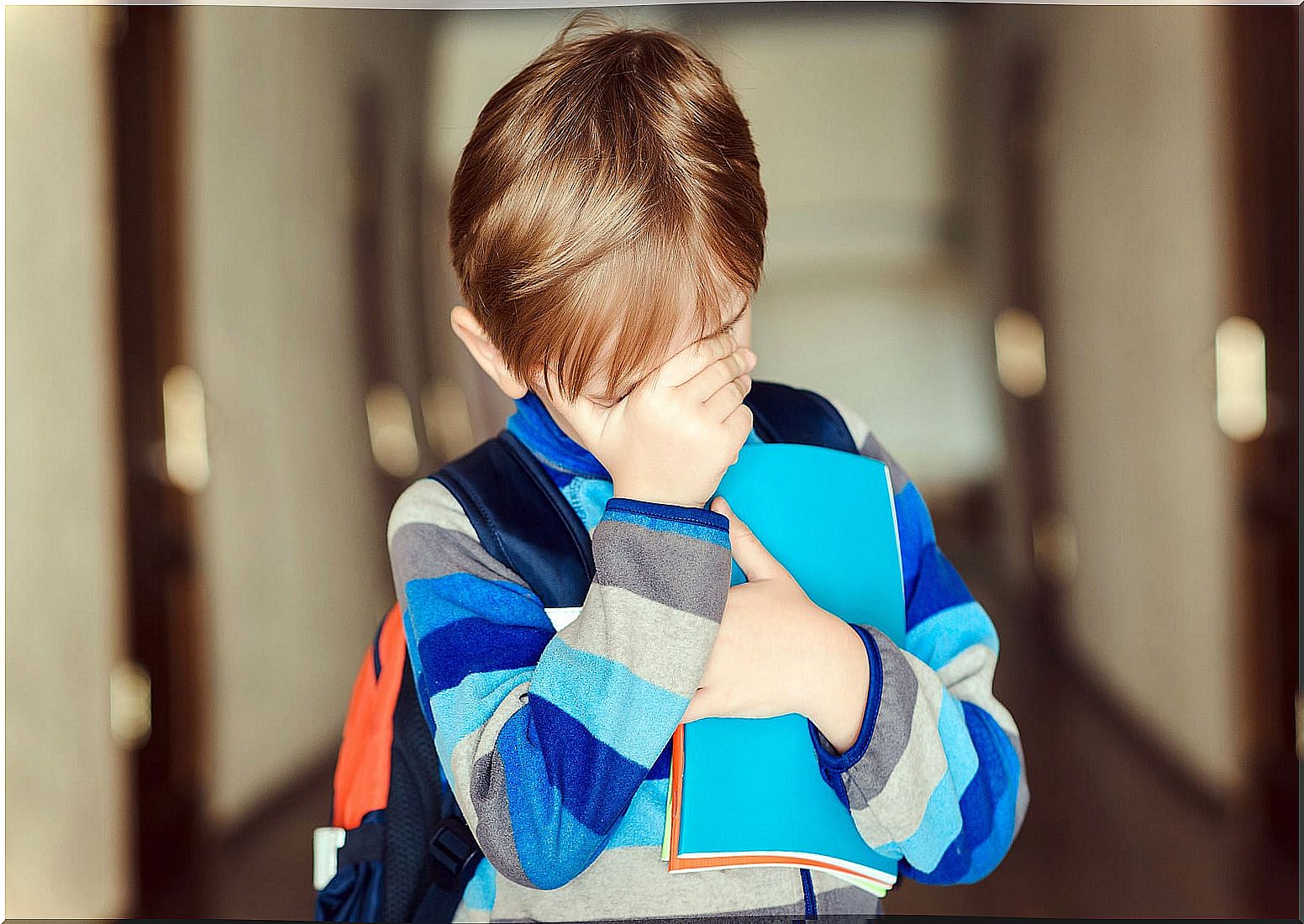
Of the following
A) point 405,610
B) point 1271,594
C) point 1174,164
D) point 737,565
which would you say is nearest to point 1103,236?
point 1174,164

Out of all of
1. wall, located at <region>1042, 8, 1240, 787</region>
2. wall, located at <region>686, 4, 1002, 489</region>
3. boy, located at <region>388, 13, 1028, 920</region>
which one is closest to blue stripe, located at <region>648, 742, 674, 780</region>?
boy, located at <region>388, 13, 1028, 920</region>

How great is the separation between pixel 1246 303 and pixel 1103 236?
135mm

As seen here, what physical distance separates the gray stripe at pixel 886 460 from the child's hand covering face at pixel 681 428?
0.14 metres

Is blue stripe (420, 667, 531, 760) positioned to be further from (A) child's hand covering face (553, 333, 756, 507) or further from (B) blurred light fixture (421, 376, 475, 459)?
(B) blurred light fixture (421, 376, 475, 459)

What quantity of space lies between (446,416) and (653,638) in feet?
2.18

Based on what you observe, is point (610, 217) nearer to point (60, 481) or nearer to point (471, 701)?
point (471, 701)

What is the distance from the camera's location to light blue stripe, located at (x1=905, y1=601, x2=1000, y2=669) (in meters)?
0.50

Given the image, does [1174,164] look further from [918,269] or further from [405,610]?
[405,610]

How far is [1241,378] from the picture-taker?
0.85 m

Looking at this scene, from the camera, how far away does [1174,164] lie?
851mm

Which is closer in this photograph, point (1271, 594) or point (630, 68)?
point (630, 68)

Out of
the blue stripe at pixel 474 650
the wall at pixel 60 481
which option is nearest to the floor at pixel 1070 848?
the wall at pixel 60 481

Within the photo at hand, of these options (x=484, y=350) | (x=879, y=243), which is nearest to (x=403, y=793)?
(x=484, y=350)

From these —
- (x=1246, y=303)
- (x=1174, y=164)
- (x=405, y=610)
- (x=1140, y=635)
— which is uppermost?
(x=1174, y=164)
